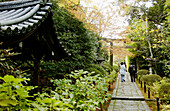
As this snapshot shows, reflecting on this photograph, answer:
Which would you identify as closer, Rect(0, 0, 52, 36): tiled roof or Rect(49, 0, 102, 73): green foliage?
Rect(0, 0, 52, 36): tiled roof

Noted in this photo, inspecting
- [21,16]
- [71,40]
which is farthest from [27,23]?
[71,40]

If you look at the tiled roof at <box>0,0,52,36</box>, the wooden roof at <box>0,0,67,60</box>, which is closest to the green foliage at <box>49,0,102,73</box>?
the wooden roof at <box>0,0,67,60</box>

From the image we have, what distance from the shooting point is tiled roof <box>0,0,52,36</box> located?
91.4 inches

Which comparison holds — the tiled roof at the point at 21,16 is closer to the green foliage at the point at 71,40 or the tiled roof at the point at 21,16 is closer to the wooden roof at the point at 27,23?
the wooden roof at the point at 27,23

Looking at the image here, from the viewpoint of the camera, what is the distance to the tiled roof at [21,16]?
2.32 m

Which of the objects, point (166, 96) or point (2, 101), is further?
point (166, 96)

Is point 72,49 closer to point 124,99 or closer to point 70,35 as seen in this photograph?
point 70,35

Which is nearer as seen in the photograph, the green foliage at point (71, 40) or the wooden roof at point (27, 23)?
the wooden roof at point (27, 23)

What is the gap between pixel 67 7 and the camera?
38.1 ft

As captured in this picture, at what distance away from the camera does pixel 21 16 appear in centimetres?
301

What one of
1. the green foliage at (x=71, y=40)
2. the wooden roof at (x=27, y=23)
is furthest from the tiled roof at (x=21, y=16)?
the green foliage at (x=71, y=40)

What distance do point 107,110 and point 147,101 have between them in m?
2.52

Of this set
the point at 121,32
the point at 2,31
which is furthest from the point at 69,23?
the point at 2,31

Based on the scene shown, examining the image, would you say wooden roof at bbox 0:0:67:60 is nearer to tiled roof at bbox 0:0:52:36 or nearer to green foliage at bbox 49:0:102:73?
tiled roof at bbox 0:0:52:36
